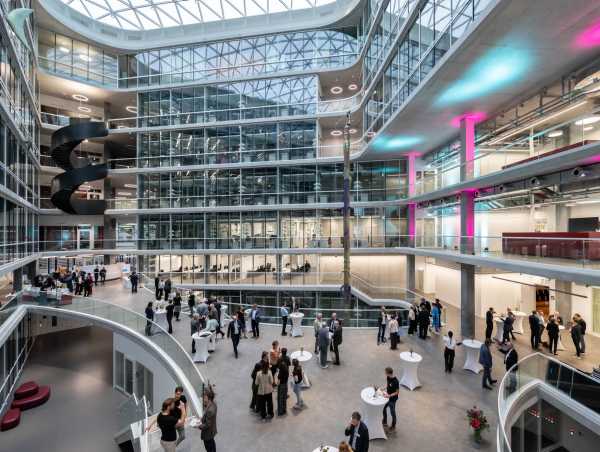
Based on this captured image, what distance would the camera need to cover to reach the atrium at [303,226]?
7.79m

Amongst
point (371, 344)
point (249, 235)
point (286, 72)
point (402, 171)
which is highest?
point (286, 72)

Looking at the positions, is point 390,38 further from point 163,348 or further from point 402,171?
point 163,348

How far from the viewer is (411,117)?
14.4 m

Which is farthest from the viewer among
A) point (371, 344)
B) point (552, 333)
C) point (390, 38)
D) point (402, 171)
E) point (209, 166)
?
point (209, 166)

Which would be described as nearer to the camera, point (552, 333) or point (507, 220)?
point (552, 333)

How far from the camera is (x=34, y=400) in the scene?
13.4m

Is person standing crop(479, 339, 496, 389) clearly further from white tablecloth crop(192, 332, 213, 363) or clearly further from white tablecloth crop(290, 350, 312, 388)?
white tablecloth crop(192, 332, 213, 363)

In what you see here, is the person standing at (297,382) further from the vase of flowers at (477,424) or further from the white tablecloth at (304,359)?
the vase of flowers at (477,424)

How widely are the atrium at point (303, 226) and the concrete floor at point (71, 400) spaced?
0.38 ft

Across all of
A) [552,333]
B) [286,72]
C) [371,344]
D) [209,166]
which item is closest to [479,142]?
[552,333]

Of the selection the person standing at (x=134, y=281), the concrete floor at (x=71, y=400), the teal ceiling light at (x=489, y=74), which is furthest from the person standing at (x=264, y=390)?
the person standing at (x=134, y=281)

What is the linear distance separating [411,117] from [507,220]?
6.68 m

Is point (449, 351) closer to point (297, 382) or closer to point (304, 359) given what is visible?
point (304, 359)

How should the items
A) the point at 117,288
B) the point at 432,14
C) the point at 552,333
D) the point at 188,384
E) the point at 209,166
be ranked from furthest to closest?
the point at 209,166, the point at 117,288, the point at 432,14, the point at 552,333, the point at 188,384
